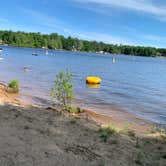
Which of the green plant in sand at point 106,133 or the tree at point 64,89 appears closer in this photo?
the green plant in sand at point 106,133

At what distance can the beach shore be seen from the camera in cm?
702

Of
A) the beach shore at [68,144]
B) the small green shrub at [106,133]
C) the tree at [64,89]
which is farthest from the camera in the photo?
the tree at [64,89]

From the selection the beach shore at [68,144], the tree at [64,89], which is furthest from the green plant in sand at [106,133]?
the tree at [64,89]

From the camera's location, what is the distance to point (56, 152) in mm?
7414

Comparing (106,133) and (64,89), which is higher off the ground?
(64,89)

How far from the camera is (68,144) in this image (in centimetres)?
812

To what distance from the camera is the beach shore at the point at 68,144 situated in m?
7.02

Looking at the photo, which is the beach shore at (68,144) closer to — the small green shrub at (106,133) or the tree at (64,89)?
the small green shrub at (106,133)

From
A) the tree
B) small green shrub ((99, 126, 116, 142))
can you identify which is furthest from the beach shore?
the tree

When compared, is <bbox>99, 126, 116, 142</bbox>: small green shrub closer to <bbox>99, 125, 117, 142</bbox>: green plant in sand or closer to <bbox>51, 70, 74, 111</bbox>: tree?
<bbox>99, 125, 117, 142</bbox>: green plant in sand

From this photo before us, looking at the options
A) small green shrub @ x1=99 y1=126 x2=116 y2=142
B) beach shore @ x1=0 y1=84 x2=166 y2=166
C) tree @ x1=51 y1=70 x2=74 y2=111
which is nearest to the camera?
beach shore @ x1=0 y1=84 x2=166 y2=166

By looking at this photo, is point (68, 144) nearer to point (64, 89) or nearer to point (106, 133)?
point (106, 133)


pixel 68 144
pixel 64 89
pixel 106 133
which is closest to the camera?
pixel 68 144

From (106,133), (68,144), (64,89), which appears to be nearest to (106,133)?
(106,133)
